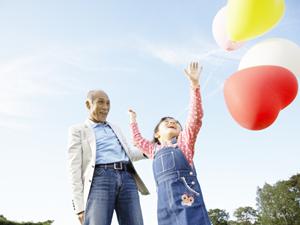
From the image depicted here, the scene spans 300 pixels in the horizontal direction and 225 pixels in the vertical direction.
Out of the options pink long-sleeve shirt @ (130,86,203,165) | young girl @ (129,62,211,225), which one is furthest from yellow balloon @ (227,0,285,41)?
pink long-sleeve shirt @ (130,86,203,165)

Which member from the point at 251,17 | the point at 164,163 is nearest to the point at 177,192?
the point at 164,163

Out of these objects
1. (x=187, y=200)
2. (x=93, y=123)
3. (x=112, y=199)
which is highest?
(x=93, y=123)

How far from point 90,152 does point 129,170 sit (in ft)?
0.99

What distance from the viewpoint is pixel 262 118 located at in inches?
104

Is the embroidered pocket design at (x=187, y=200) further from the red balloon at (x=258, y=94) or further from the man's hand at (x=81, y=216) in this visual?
the man's hand at (x=81, y=216)

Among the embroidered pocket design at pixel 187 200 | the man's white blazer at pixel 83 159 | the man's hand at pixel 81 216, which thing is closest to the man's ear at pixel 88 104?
the man's white blazer at pixel 83 159

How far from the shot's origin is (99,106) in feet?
10.2

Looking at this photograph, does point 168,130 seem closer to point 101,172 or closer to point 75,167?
point 101,172

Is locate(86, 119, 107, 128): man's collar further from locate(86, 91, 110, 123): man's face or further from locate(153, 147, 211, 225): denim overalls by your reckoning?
locate(153, 147, 211, 225): denim overalls

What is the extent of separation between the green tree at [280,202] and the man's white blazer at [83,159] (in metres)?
33.7

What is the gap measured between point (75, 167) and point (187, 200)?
812mm

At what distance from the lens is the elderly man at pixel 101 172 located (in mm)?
2777

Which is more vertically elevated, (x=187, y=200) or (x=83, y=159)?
(x=83, y=159)

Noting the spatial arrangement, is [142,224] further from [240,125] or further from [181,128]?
[240,125]
